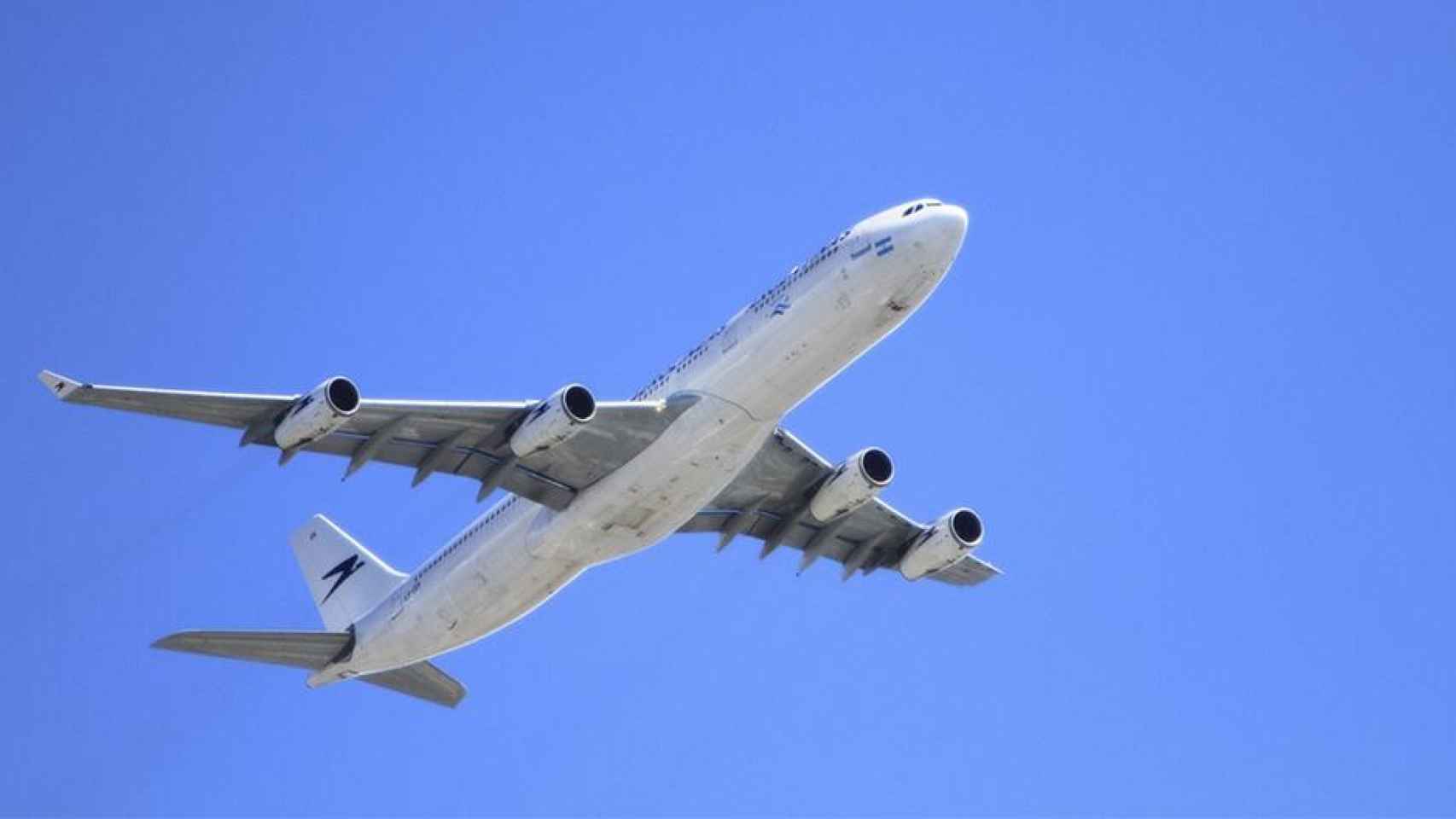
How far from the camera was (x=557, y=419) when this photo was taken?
161 ft

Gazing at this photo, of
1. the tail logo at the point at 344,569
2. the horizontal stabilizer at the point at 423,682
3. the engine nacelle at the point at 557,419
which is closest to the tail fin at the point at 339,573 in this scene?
the tail logo at the point at 344,569

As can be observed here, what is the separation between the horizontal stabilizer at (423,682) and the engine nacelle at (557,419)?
11.3m

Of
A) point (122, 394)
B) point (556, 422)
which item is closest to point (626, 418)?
point (556, 422)

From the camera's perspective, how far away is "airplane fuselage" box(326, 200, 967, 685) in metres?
48.2

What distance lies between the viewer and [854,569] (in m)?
60.7

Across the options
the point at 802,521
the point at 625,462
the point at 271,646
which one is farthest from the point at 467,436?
the point at 802,521

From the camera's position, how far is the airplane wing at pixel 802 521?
5625 centimetres

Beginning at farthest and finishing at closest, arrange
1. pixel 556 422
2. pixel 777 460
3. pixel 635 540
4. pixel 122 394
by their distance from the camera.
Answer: pixel 777 460
pixel 635 540
pixel 556 422
pixel 122 394

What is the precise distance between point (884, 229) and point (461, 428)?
1056 cm

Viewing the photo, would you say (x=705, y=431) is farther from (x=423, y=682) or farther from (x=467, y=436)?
(x=423, y=682)

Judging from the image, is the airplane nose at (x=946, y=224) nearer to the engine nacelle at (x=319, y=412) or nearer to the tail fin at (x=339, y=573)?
the engine nacelle at (x=319, y=412)

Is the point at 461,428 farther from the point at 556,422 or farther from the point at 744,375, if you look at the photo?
the point at 744,375

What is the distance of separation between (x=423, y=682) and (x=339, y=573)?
17.8 feet

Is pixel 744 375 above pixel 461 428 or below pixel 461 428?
above
